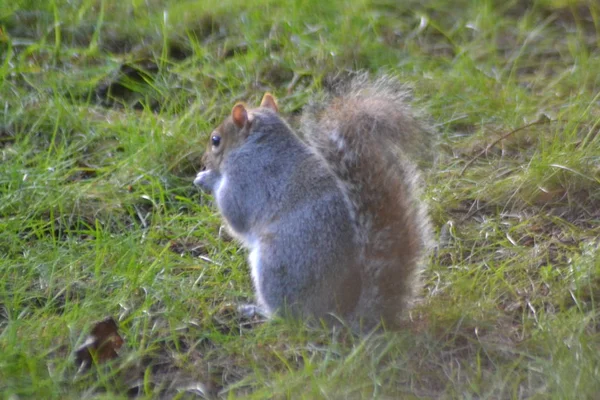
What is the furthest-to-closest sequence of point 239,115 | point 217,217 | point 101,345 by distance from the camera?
1. point 217,217
2. point 239,115
3. point 101,345

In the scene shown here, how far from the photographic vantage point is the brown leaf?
2.06m

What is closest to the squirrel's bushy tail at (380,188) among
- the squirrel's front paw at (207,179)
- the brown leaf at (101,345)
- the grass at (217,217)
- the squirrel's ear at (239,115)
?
the grass at (217,217)

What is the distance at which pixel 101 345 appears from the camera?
2080 mm

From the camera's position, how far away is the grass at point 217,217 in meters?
2.03

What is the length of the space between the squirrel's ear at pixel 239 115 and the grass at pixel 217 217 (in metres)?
0.36

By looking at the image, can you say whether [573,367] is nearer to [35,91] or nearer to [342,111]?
[342,111]

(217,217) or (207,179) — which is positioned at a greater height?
(207,179)

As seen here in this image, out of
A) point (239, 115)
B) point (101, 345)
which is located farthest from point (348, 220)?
point (101, 345)

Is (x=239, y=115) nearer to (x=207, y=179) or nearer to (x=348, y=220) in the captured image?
(x=207, y=179)

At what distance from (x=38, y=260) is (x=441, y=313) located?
1063mm

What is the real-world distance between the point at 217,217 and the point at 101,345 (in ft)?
2.52

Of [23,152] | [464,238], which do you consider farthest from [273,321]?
[23,152]

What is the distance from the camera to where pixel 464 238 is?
2.61 meters

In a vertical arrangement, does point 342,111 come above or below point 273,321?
above
